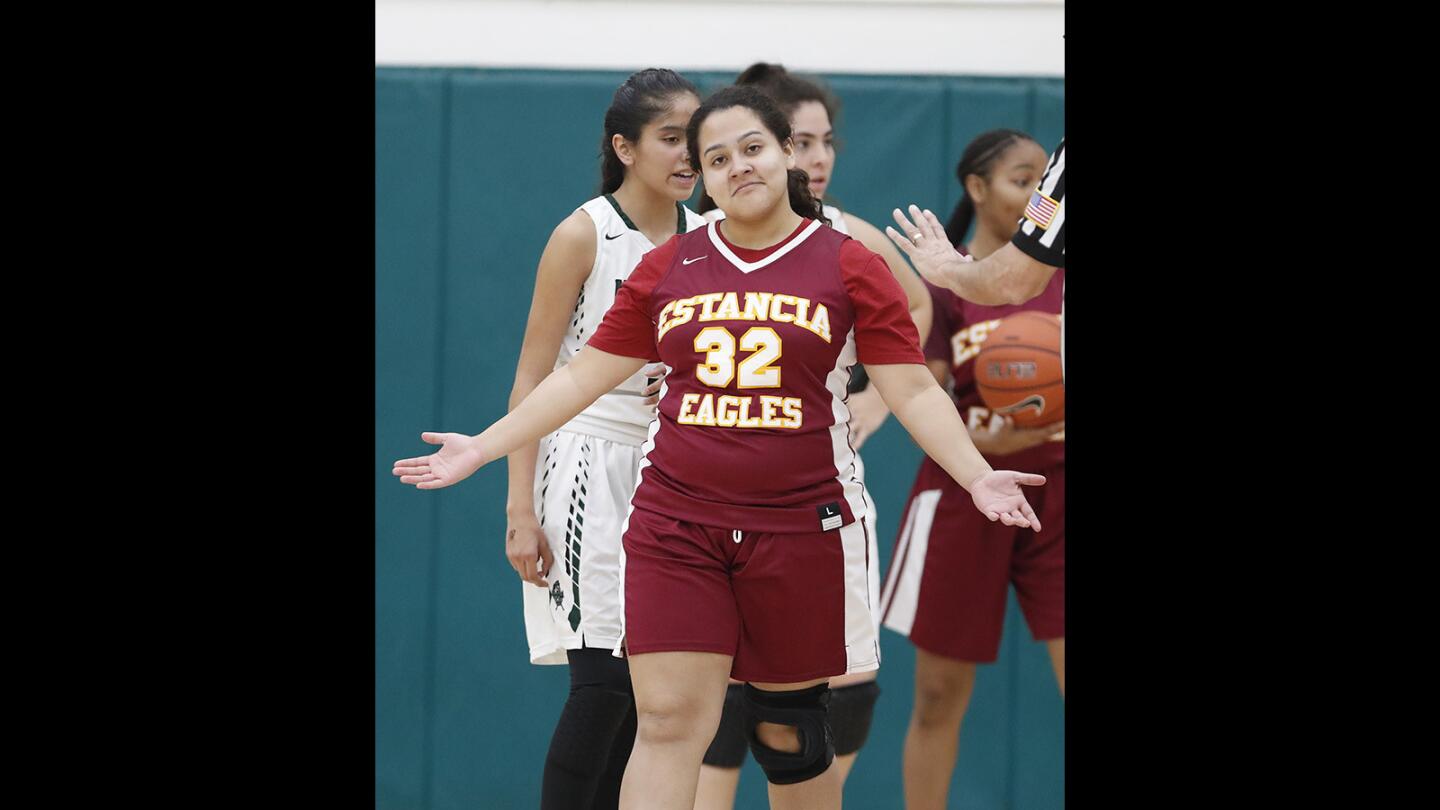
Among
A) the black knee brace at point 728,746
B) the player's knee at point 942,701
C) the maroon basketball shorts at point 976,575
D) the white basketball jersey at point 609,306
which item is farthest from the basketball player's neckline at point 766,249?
the player's knee at point 942,701

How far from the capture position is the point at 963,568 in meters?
4.21

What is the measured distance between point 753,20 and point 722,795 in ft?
8.65

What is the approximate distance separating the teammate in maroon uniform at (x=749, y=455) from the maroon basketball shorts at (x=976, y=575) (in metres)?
1.24

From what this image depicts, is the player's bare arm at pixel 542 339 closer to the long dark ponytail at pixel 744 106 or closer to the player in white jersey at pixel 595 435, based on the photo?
the player in white jersey at pixel 595 435

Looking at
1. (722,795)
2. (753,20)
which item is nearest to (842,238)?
(722,795)

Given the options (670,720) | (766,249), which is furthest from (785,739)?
(766,249)

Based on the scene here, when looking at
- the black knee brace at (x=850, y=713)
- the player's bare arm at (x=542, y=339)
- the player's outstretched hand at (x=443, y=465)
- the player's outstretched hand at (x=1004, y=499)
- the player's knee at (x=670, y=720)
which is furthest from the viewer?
the black knee brace at (x=850, y=713)

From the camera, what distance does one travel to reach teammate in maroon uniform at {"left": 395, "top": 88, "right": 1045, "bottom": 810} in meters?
2.81

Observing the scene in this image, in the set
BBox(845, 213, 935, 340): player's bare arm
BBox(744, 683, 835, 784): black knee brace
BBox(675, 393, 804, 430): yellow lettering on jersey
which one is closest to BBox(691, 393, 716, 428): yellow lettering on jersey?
BBox(675, 393, 804, 430): yellow lettering on jersey

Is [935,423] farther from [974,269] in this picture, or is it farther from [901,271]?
[901,271]

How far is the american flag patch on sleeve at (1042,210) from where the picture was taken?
133 inches

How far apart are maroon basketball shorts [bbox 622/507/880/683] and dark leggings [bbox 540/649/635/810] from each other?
1.29 ft

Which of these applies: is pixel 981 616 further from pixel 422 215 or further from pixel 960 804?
pixel 422 215

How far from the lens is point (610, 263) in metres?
3.35
